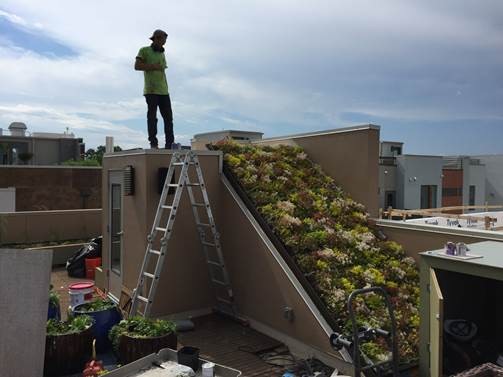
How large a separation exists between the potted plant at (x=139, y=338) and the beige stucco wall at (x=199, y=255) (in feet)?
4.65

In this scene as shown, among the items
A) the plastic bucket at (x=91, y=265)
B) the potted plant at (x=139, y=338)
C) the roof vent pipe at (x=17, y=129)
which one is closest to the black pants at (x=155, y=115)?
the potted plant at (x=139, y=338)

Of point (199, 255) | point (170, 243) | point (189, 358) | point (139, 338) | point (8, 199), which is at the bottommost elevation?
point (189, 358)

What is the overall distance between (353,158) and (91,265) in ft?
22.2

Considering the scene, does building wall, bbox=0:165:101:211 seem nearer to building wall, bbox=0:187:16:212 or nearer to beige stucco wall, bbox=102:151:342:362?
building wall, bbox=0:187:16:212

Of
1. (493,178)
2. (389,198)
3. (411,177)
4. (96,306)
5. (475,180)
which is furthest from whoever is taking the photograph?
(493,178)

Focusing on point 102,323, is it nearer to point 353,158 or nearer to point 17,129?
point 353,158

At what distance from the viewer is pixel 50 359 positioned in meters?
5.04

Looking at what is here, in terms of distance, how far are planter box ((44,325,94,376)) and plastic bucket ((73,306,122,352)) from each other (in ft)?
1.66

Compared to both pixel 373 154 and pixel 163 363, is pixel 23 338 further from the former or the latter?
pixel 373 154

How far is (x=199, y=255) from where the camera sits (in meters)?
7.32

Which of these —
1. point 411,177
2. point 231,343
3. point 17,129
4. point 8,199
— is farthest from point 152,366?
point 17,129

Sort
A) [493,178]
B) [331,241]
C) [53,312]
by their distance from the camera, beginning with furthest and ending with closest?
[493,178]
[331,241]
[53,312]

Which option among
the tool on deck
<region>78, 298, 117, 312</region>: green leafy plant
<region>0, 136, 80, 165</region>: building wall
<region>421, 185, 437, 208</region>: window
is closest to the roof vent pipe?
<region>0, 136, 80, 165</region>: building wall

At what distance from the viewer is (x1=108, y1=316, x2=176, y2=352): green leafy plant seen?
207 inches
